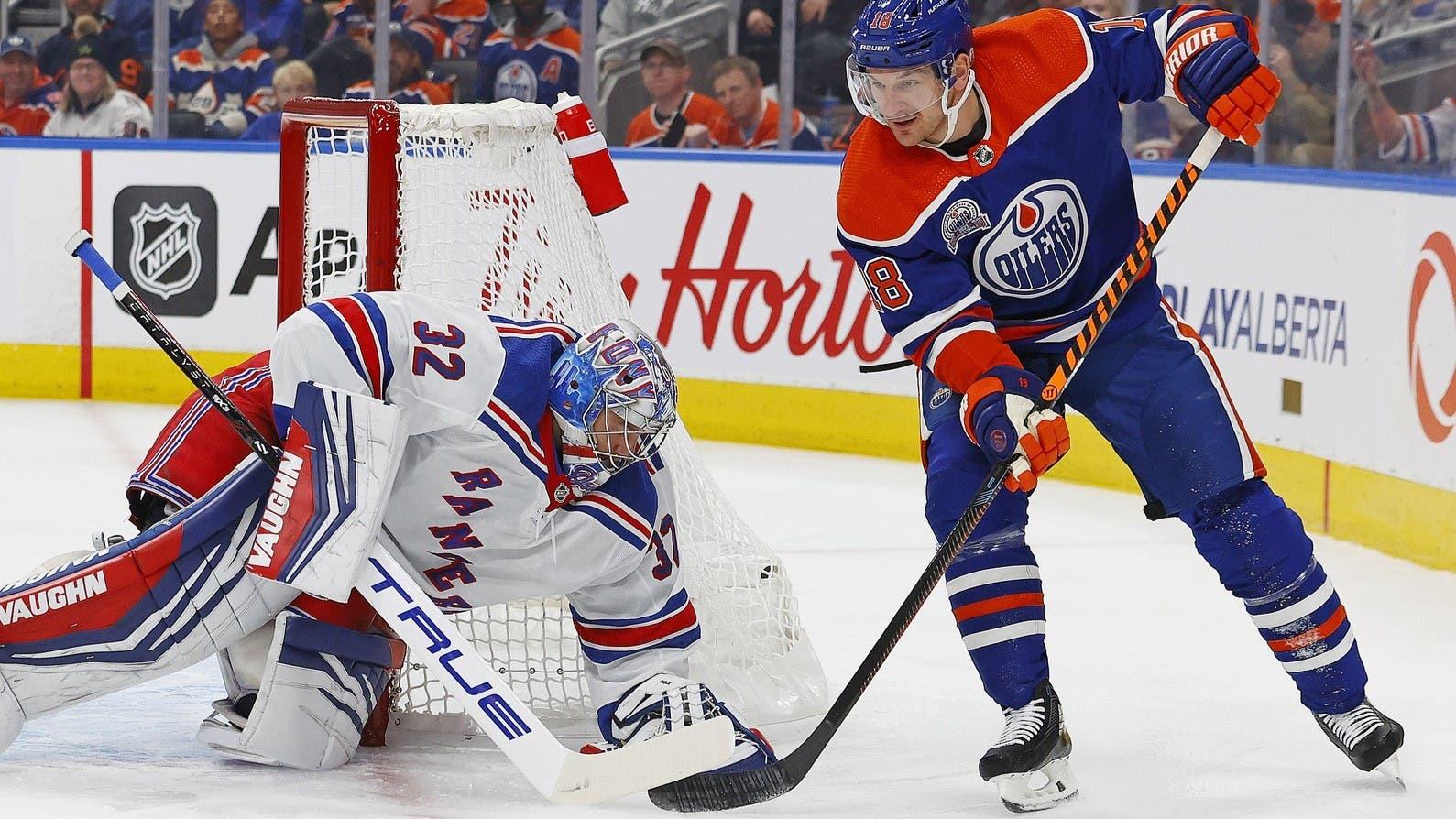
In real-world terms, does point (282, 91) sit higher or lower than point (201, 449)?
higher

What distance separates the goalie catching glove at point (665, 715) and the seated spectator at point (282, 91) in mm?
4091

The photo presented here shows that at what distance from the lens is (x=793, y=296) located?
5.77 m

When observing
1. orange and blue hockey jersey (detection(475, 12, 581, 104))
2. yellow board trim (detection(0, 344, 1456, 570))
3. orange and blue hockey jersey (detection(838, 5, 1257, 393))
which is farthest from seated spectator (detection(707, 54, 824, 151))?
orange and blue hockey jersey (detection(838, 5, 1257, 393))

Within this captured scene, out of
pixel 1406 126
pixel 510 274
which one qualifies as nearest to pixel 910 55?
pixel 510 274

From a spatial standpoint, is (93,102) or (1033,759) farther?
(93,102)

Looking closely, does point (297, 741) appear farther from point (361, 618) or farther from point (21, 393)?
point (21, 393)

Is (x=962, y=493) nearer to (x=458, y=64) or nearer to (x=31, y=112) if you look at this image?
(x=458, y=64)

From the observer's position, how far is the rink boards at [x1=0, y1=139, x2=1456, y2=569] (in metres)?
4.45

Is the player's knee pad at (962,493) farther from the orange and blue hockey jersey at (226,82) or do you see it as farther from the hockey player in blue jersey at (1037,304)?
the orange and blue hockey jersey at (226,82)

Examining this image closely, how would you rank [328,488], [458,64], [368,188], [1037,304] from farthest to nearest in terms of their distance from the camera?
[458,64] < [368,188] < [1037,304] < [328,488]

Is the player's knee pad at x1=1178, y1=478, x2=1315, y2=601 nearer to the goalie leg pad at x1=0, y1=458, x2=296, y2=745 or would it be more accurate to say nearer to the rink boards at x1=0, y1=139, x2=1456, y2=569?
the goalie leg pad at x1=0, y1=458, x2=296, y2=745

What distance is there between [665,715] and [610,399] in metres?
0.45

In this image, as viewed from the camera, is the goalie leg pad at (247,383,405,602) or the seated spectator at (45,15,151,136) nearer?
the goalie leg pad at (247,383,405,602)

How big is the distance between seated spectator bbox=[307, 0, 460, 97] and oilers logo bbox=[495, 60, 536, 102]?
190 millimetres
